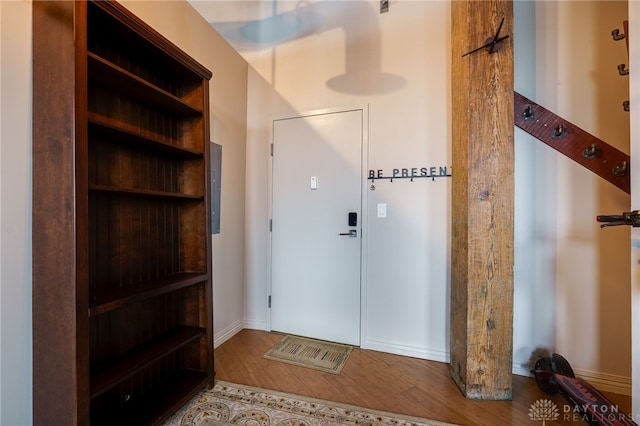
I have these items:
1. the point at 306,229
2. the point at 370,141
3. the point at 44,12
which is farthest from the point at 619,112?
the point at 44,12

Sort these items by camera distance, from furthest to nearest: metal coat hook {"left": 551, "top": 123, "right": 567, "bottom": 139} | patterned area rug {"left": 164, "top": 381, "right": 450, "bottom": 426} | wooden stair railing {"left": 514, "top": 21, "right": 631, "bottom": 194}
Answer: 1. metal coat hook {"left": 551, "top": 123, "right": 567, "bottom": 139}
2. wooden stair railing {"left": 514, "top": 21, "right": 631, "bottom": 194}
3. patterned area rug {"left": 164, "top": 381, "right": 450, "bottom": 426}

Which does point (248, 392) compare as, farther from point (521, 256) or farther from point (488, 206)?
point (521, 256)

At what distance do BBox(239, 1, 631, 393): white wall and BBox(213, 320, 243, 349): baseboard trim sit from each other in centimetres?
12

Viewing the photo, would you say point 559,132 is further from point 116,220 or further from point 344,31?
point 116,220

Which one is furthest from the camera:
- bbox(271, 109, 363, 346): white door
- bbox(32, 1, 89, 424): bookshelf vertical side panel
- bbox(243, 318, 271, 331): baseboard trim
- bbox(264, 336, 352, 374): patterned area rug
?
bbox(243, 318, 271, 331): baseboard trim

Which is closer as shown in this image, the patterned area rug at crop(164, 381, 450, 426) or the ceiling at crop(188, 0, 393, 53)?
the patterned area rug at crop(164, 381, 450, 426)

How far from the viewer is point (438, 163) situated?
2256 millimetres

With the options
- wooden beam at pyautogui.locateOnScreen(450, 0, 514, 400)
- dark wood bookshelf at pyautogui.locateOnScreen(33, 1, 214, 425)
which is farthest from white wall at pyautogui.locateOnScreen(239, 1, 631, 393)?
dark wood bookshelf at pyautogui.locateOnScreen(33, 1, 214, 425)

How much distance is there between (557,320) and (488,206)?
41.1 inches

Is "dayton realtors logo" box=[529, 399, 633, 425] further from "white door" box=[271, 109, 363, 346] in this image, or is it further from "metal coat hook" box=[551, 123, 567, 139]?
"metal coat hook" box=[551, 123, 567, 139]

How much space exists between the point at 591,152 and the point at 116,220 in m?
2.83

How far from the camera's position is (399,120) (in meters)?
2.38

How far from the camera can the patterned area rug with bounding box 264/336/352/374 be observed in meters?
2.21

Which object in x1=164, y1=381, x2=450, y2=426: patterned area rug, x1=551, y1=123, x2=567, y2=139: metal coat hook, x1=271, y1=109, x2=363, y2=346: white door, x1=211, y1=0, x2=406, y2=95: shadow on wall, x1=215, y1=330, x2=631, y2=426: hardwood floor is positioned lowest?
x1=215, y1=330, x2=631, y2=426: hardwood floor
